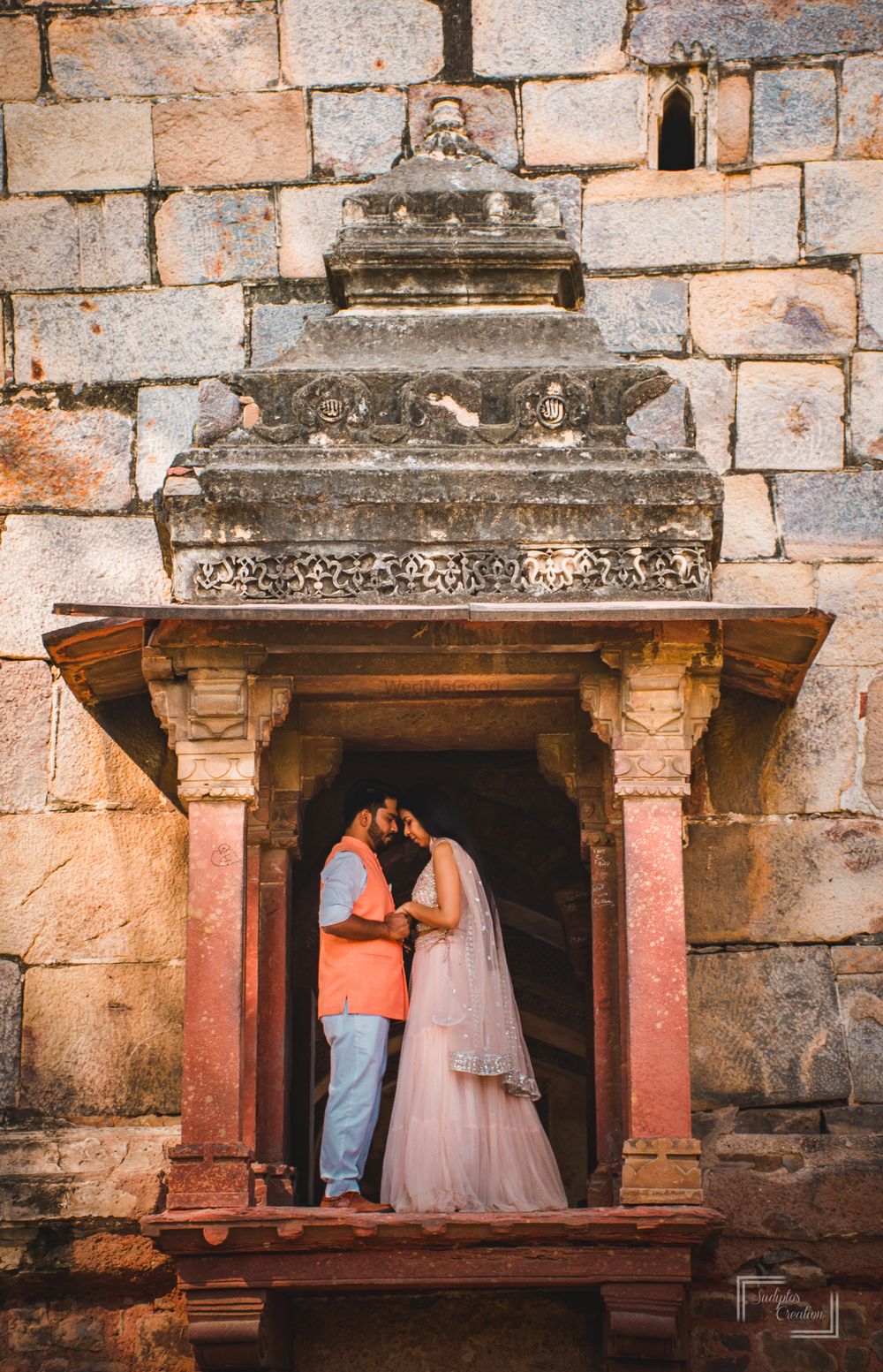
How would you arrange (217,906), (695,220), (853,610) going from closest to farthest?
(217,906)
(853,610)
(695,220)

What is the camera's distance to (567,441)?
7098 mm

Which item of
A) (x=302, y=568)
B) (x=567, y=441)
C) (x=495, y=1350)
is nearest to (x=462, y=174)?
(x=567, y=441)

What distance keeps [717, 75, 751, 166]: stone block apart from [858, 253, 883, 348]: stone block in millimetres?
678

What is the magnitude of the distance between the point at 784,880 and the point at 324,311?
2.85 metres

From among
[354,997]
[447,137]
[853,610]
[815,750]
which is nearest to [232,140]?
[447,137]

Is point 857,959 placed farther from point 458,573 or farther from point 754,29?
point 754,29

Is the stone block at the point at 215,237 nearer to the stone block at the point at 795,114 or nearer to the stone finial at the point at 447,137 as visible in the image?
the stone finial at the point at 447,137

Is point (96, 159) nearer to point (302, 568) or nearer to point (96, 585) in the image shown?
point (96, 585)

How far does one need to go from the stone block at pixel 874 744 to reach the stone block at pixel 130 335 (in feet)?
9.04

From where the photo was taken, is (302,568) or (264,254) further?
(264,254)

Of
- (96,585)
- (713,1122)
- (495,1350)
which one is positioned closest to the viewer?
(495,1350)

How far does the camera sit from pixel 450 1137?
6812mm

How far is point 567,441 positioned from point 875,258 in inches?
79.0

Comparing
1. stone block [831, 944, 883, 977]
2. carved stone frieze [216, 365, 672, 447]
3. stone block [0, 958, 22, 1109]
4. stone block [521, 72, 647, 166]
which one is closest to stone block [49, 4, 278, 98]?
stone block [521, 72, 647, 166]
